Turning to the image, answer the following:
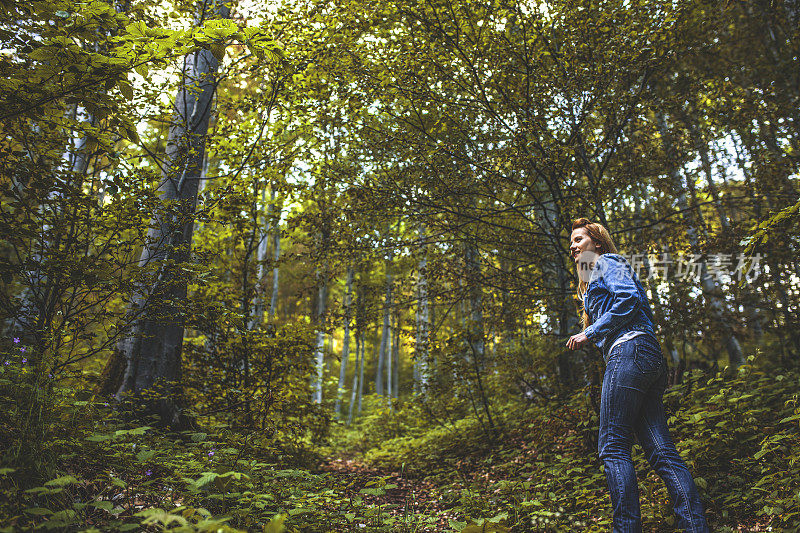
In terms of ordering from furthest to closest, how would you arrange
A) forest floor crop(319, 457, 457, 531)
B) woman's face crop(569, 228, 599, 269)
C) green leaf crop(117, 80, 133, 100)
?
forest floor crop(319, 457, 457, 531), woman's face crop(569, 228, 599, 269), green leaf crop(117, 80, 133, 100)

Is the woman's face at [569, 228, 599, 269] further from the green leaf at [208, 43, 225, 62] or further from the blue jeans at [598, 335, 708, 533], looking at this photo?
the green leaf at [208, 43, 225, 62]

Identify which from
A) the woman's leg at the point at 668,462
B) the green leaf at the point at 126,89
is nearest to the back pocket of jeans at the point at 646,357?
the woman's leg at the point at 668,462

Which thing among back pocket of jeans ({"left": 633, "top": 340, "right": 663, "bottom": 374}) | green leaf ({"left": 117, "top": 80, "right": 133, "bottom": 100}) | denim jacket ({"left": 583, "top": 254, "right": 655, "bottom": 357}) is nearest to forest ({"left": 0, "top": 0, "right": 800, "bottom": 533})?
green leaf ({"left": 117, "top": 80, "right": 133, "bottom": 100})

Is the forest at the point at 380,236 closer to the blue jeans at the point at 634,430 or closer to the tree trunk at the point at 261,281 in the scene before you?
the tree trunk at the point at 261,281

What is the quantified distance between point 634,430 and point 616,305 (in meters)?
0.77

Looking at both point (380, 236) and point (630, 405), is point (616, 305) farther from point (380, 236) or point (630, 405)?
point (380, 236)

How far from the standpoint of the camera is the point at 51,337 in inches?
106

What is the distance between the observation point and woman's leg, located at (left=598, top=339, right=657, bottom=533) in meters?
2.33

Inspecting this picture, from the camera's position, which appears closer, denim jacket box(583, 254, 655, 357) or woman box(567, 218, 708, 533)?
woman box(567, 218, 708, 533)

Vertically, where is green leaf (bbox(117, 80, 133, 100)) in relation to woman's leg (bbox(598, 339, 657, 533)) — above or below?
above

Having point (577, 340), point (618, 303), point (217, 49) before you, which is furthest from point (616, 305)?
point (217, 49)

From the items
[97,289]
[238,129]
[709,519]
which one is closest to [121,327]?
[97,289]

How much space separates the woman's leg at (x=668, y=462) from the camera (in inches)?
87.5

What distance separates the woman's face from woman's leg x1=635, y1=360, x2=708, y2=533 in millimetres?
847
